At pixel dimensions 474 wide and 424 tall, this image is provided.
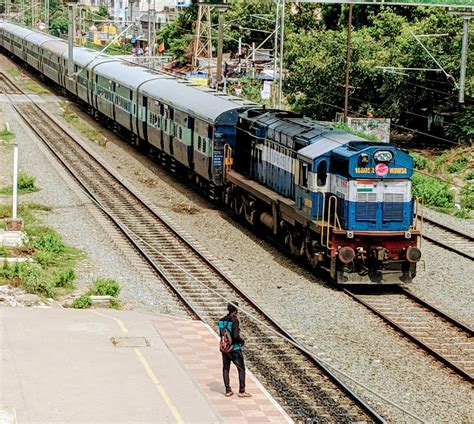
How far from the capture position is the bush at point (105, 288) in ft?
59.9

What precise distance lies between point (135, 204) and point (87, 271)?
9.14 metres

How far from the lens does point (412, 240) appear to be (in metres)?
20.4

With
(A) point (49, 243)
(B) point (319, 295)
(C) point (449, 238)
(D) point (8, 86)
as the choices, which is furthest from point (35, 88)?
(B) point (319, 295)

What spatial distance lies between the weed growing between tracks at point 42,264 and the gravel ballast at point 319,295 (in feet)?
1.77

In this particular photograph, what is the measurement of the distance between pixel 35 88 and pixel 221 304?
48936 mm

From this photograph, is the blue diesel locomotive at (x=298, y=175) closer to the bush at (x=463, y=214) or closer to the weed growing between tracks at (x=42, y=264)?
the weed growing between tracks at (x=42, y=264)

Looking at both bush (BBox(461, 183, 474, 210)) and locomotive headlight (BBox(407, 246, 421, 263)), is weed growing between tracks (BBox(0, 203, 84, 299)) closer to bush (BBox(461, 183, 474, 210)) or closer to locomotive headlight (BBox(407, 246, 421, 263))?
locomotive headlight (BBox(407, 246, 421, 263))

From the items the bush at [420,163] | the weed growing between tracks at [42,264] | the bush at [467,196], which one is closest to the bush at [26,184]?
the weed growing between tracks at [42,264]

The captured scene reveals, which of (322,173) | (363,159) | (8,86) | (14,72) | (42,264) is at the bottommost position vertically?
(42,264)

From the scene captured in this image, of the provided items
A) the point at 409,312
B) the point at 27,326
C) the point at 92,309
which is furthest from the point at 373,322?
the point at 27,326

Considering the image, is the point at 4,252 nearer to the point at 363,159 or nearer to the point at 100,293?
the point at 100,293

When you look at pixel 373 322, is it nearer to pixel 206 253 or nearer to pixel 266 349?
pixel 266 349

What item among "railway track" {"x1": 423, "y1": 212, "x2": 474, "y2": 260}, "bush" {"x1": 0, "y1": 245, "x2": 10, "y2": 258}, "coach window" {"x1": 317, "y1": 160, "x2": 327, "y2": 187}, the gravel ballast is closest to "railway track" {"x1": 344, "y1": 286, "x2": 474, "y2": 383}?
the gravel ballast

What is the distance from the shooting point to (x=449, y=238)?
26.0m
